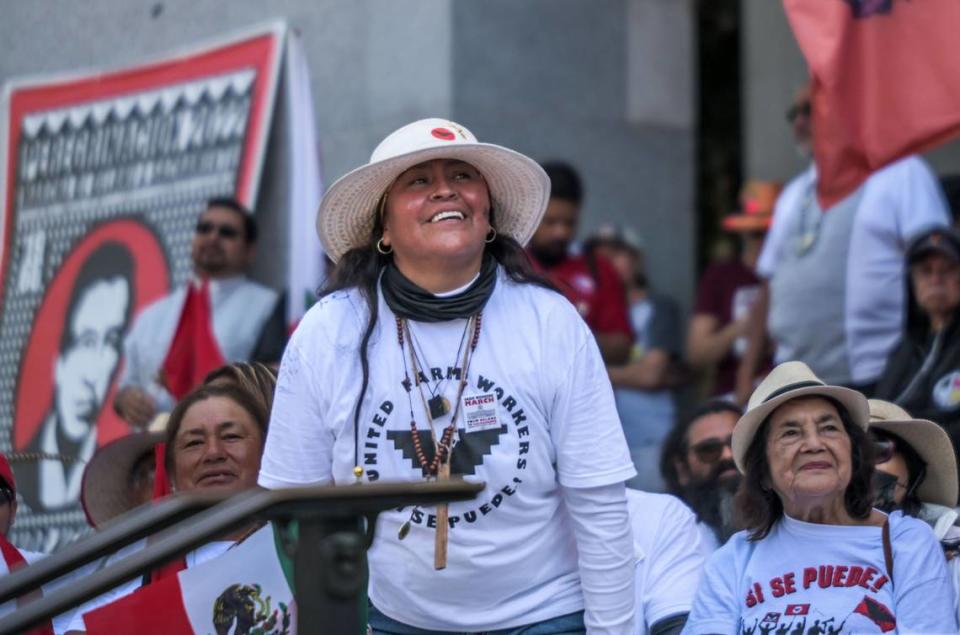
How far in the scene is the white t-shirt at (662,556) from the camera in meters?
4.41

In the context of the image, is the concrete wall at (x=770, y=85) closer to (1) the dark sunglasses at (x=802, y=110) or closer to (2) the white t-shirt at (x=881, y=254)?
(1) the dark sunglasses at (x=802, y=110)

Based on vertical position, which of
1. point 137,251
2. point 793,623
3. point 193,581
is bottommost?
point 793,623

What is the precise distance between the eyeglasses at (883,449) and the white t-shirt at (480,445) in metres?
1.05

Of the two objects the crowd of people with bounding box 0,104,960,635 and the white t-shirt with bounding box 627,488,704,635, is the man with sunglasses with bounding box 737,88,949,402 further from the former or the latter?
the white t-shirt with bounding box 627,488,704,635

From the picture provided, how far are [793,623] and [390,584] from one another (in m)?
1.03

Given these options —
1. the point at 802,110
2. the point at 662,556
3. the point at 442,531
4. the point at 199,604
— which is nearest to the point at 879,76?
the point at 802,110

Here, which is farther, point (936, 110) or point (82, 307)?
point (82, 307)

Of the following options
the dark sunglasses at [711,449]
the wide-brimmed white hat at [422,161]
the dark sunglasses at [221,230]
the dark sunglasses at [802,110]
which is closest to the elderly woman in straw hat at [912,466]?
the dark sunglasses at [711,449]

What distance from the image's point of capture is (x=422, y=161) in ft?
12.2

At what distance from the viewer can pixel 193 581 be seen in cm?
312

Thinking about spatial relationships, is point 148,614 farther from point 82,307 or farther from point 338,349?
→ point 82,307

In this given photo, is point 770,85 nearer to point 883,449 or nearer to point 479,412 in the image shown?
point 883,449

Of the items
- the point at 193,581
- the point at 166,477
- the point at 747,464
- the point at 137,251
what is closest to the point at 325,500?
the point at 193,581

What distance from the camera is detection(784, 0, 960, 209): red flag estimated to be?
532 cm
